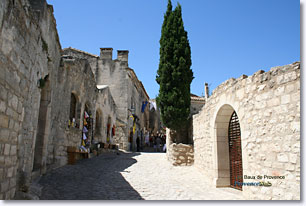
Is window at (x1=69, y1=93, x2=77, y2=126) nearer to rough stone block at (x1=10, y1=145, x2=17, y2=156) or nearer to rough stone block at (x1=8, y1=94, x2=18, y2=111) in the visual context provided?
rough stone block at (x1=10, y1=145, x2=17, y2=156)

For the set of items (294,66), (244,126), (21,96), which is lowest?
(244,126)

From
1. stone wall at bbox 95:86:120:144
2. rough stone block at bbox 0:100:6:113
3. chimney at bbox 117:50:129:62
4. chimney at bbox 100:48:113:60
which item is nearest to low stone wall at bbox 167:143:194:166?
stone wall at bbox 95:86:120:144

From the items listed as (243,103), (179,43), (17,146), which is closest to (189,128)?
(179,43)

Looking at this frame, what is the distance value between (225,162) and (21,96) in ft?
16.8

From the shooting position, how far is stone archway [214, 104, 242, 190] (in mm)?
6355

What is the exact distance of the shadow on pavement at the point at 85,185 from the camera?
494 cm

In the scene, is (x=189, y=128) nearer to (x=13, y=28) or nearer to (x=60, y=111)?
(x=60, y=111)

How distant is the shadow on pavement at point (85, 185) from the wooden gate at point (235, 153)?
2.52 meters

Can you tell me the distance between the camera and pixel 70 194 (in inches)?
196

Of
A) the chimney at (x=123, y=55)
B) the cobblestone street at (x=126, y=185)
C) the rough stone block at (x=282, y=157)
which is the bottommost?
the cobblestone street at (x=126, y=185)

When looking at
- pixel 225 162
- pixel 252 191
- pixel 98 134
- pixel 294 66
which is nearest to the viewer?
pixel 294 66

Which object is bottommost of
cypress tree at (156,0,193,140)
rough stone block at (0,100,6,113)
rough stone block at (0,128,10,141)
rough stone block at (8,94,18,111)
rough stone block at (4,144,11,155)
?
rough stone block at (4,144,11,155)

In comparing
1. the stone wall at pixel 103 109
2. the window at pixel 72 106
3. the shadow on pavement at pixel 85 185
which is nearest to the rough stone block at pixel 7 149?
the shadow on pavement at pixel 85 185

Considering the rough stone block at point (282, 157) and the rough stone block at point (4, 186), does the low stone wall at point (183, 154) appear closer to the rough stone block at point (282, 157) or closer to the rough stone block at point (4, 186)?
the rough stone block at point (282, 157)
